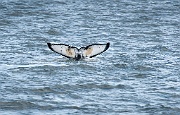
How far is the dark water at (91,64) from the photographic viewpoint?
16.6 meters

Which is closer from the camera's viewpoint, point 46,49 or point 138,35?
point 46,49

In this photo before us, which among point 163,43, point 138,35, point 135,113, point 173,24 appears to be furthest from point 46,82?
point 173,24

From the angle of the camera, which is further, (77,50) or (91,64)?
(77,50)

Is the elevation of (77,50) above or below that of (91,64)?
above

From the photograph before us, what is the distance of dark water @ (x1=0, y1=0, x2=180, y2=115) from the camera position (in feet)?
54.3

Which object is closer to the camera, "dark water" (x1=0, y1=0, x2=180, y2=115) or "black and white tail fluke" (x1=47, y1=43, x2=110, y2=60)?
"dark water" (x1=0, y1=0, x2=180, y2=115)

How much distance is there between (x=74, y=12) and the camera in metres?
36.8

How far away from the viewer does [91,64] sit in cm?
2122

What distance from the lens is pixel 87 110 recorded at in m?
16.0

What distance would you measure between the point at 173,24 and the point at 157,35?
3.82 metres

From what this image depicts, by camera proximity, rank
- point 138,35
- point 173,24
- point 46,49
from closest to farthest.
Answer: point 46,49 < point 138,35 < point 173,24

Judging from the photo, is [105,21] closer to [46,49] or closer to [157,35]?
[157,35]

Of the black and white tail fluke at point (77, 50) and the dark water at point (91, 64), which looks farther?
the black and white tail fluke at point (77, 50)

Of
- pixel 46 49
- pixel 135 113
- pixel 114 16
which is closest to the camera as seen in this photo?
pixel 135 113
